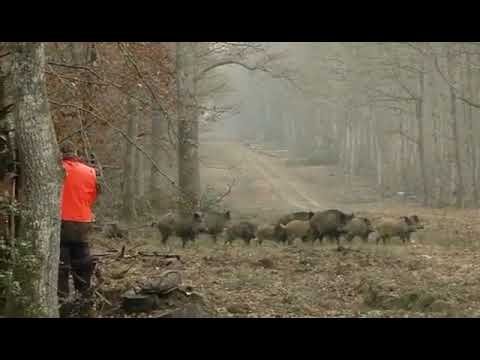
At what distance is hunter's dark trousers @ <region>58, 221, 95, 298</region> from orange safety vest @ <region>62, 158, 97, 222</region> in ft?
0.51

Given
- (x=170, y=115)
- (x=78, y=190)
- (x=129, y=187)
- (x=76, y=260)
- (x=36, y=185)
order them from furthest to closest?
(x=129, y=187), (x=170, y=115), (x=76, y=260), (x=78, y=190), (x=36, y=185)

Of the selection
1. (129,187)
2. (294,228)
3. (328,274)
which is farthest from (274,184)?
(328,274)

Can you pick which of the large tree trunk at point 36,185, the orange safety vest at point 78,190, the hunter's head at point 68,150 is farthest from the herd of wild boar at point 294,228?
the large tree trunk at point 36,185

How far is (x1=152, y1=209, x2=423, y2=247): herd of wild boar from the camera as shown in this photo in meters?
17.1

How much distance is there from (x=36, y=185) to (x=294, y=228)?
1162 centimetres

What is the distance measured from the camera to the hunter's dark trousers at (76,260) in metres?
8.42

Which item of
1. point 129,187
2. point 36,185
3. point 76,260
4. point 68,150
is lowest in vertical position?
point 76,260

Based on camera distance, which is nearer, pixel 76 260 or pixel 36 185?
pixel 36 185

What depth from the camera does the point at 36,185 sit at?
6293mm

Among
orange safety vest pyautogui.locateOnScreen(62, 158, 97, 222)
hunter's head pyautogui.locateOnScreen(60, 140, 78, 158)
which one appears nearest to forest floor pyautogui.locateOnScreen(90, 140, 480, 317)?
orange safety vest pyautogui.locateOnScreen(62, 158, 97, 222)

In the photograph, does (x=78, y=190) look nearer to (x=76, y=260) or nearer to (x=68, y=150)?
(x=68, y=150)

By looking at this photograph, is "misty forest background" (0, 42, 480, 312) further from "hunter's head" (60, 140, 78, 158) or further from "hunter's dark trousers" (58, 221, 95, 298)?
"hunter's dark trousers" (58, 221, 95, 298)
